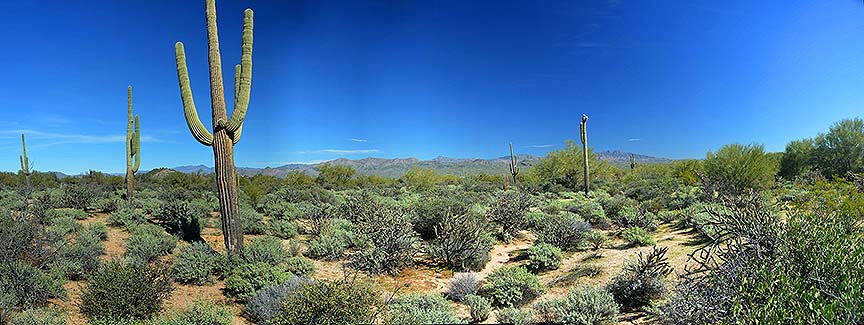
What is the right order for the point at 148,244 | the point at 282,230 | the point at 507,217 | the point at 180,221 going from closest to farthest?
the point at 148,244
the point at 180,221
the point at 282,230
the point at 507,217

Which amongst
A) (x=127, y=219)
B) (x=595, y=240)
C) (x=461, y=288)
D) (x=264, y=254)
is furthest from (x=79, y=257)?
(x=595, y=240)

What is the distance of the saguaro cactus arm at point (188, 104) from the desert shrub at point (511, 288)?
6532mm

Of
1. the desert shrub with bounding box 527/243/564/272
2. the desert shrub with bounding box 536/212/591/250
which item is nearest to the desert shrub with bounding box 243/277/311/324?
the desert shrub with bounding box 527/243/564/272

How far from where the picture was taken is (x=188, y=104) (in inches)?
369

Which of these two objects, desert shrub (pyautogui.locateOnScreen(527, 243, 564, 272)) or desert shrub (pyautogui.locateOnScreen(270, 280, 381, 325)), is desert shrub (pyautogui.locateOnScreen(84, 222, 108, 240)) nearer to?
desert shrub (pyautogui.locateOnScreen(270, 280, 381, 325))

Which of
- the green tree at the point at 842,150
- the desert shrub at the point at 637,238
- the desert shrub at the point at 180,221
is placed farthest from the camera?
the green tree at the point at 842,150

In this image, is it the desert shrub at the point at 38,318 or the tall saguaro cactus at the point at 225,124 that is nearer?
the desert shrub at the point at 38,318

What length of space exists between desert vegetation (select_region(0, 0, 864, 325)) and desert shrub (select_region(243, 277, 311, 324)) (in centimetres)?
3

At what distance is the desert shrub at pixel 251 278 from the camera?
663 centimetres

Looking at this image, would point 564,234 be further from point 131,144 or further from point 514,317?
point 131,144

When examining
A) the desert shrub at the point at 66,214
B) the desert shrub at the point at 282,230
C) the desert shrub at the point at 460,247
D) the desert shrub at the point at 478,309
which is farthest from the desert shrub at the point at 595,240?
the desert shrub at the point at 66,214

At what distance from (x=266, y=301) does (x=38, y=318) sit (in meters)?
2.54

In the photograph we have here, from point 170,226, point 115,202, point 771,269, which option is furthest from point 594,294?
point 115,202

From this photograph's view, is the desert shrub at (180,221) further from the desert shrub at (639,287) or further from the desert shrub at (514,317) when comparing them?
the desert shrub at (639,287)
